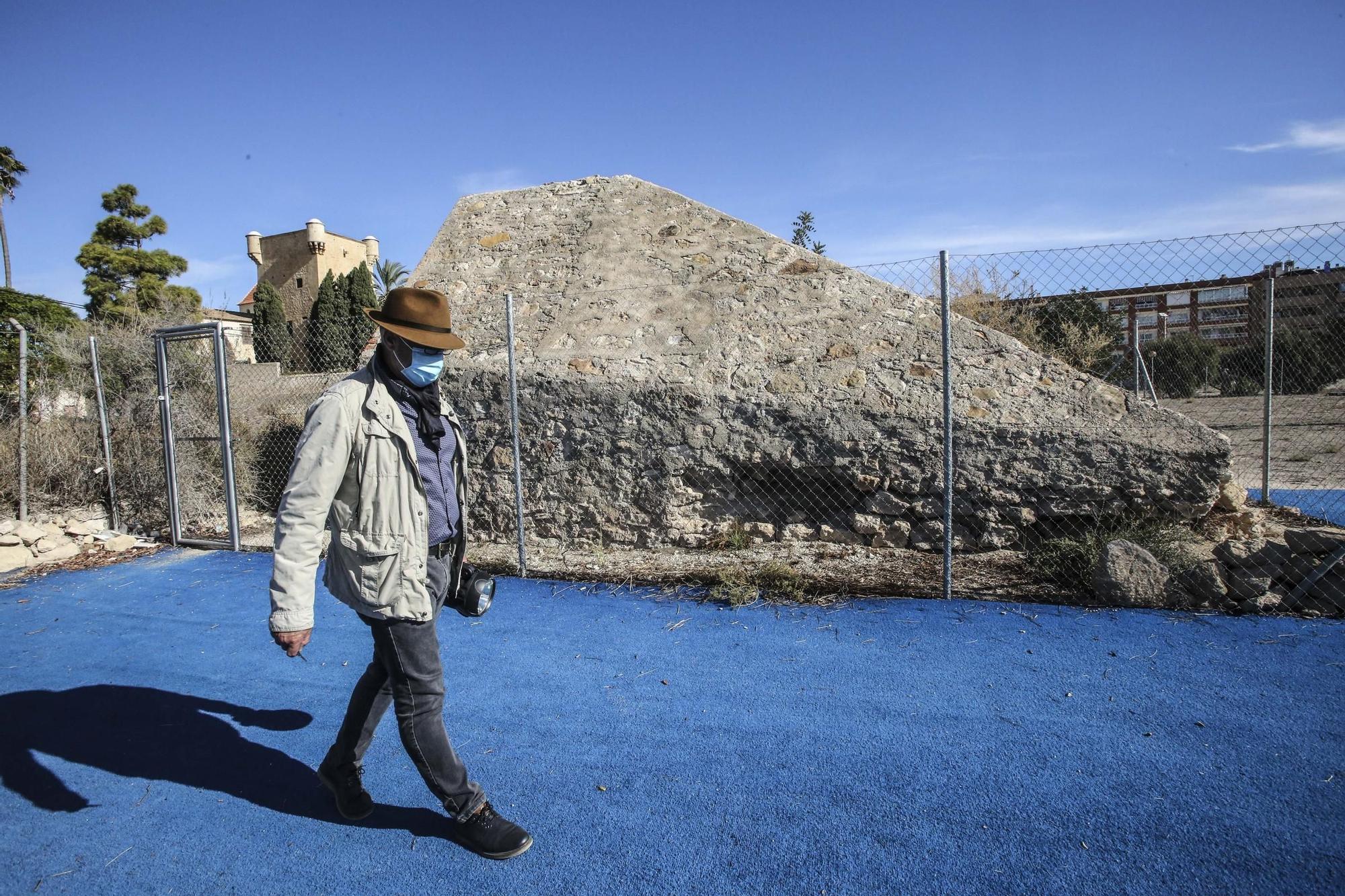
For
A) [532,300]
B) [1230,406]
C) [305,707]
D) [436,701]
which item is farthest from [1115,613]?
[1230,406]

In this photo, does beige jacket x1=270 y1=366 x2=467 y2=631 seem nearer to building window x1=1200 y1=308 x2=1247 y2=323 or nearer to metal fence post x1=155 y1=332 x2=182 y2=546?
metal fence post x1=155 y1=332 x2=182 y2=546

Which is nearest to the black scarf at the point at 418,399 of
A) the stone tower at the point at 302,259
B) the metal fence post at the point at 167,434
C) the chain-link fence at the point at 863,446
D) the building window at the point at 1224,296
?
the chain-link fence at the point at 863,446

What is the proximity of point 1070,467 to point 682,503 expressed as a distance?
3.07 meters

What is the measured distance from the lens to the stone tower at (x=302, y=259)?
149ft

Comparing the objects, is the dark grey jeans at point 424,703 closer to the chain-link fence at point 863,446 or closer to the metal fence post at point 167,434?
the chain-link fence at point 863,446

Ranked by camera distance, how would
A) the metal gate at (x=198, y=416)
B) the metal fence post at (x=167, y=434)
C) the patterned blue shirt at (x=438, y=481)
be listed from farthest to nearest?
1. the metal fence post at (x=167, y=434)
2. the metal gate at (x=198, y=416)
3. the patterned blue shirt at (x=438, y=481)

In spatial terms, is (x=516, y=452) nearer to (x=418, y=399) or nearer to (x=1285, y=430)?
(x=418, y=399)

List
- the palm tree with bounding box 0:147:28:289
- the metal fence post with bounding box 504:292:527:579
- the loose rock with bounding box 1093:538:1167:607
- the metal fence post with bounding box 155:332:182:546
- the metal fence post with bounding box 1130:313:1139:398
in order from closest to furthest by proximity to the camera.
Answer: the loose rock with bounding box 1093:538:1167:607 → the metal fence post with bounding box 504:292:527:579 → the metal fence post with bounding box 155:332:182:546 → the metal fence post with bounding box 1130:313:1139:398 → the palm tree with bounding box 0:147:28:289

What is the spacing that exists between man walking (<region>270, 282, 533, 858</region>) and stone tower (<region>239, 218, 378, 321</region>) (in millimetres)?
46270

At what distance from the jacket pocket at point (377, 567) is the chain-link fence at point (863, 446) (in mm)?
3212

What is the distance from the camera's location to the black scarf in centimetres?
263

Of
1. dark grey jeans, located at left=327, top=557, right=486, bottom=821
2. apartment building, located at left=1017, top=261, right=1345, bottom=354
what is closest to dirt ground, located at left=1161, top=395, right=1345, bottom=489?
apartment building, located at left=1017, top=261, right=1345, bottom=354

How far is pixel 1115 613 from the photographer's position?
4676 millimetres

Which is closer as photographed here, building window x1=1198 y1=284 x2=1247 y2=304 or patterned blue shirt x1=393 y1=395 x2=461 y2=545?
patterned blue shirt x1=393 y1=395 x2=461 y2=545
